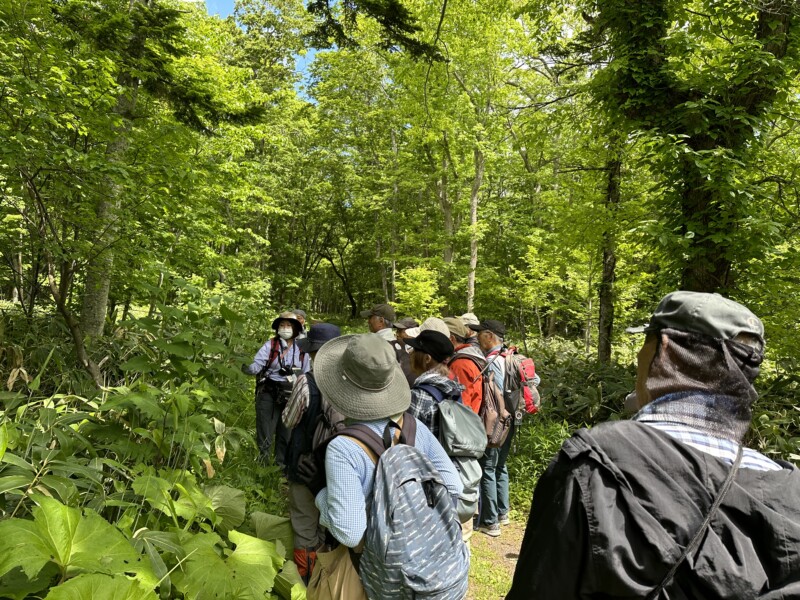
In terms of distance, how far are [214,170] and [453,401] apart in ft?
22.3

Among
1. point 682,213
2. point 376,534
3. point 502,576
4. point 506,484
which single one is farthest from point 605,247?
point 376,534

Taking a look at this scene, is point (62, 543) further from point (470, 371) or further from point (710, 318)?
point (470, 371)

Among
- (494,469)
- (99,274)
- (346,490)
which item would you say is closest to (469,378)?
(494,469)

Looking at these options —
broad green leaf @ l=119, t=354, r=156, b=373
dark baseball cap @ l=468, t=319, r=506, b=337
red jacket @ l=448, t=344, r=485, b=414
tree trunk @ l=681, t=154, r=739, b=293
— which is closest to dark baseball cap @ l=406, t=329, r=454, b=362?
red jacket @ l=448, t=344, r=485, b=414

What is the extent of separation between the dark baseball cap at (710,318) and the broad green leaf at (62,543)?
184 centimetres

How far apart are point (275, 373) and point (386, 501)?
151 inches

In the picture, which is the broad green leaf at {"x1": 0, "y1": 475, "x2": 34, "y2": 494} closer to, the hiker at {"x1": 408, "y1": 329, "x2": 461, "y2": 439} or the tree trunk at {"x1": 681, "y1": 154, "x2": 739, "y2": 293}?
the hiker at {"x1": 408, "y1": 329, "x2": 461, "y2": 439}

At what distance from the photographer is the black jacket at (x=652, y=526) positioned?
1.00 metres

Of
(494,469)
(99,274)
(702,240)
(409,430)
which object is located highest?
(702,240)

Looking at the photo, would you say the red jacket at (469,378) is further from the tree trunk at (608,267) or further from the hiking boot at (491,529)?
the tree trunk at (608,267)

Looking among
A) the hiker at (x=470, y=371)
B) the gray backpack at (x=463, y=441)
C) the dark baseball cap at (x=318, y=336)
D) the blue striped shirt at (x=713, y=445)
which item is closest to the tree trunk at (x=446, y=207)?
the hiker at (x=470, y=371)

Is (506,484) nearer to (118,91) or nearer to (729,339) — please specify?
(729,339)

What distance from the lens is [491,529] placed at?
203 inches

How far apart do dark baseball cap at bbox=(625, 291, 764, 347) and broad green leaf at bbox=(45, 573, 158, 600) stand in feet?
5.56
